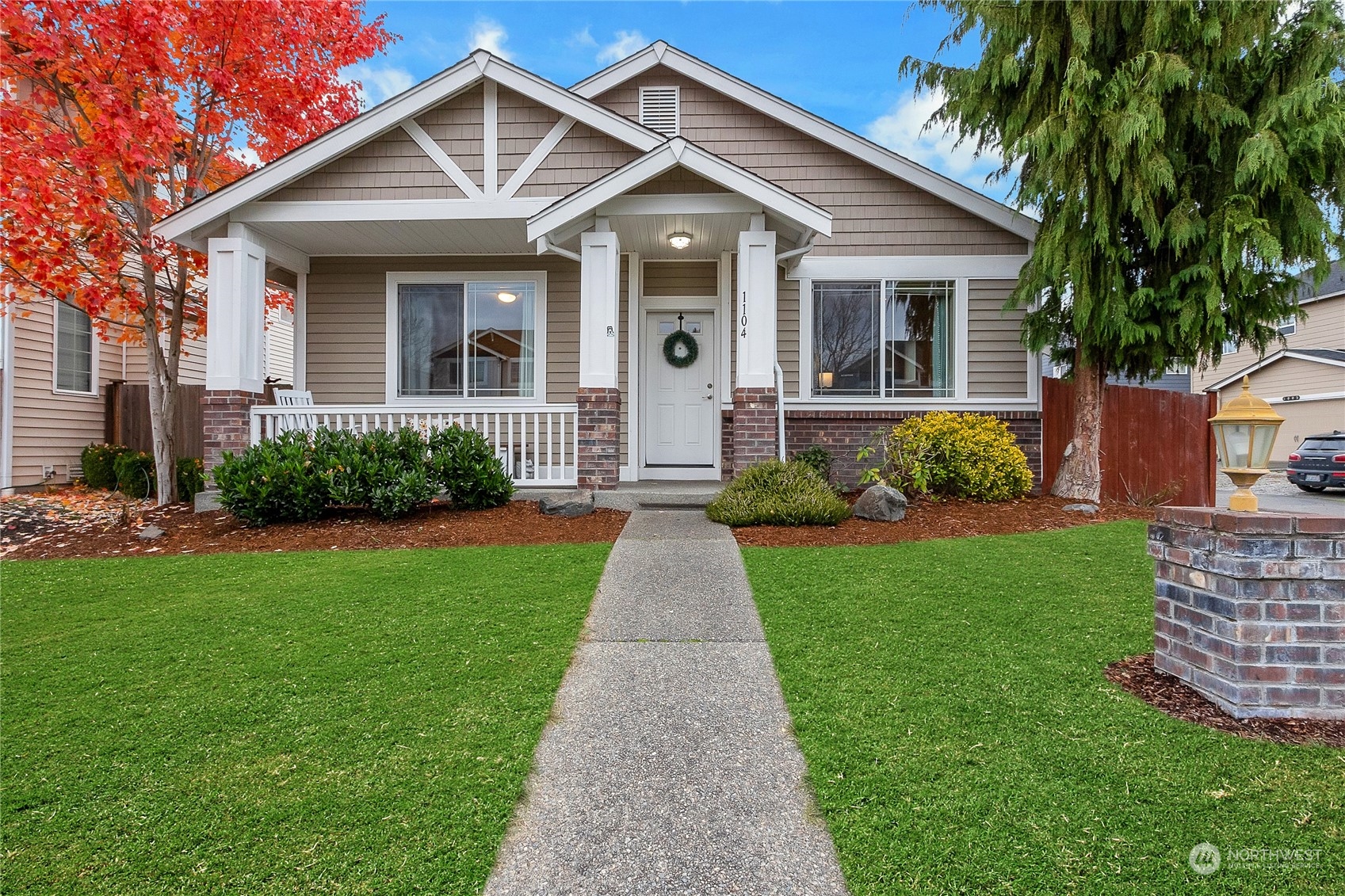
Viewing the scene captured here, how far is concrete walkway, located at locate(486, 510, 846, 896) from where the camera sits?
5.91ft

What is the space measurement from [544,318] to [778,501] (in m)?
4.40

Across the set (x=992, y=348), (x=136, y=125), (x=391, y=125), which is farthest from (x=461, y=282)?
(x=992, y=348)

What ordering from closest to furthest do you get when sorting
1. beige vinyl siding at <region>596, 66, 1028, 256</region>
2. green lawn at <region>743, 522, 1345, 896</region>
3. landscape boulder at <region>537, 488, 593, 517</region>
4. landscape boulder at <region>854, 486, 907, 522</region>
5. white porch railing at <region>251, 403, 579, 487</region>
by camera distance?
green lawn at <region>743, 522, 1345, 896</region>, landscape boulder at <region>854, 486, 907, 522</region>, landscape boulder at <region>537, 488, 593, 517</region>, white porch railing at <region>251, 403, 579, 487</region>, beige vinyl siding at <region>596, 66, 1028, 256</region>

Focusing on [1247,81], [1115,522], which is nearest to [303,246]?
[1115,522]

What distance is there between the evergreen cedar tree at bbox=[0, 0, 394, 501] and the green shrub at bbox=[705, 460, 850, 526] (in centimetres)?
731

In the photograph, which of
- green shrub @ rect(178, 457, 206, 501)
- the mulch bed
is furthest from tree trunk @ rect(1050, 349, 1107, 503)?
green shrub @ rect(178, 457, 206, 501)

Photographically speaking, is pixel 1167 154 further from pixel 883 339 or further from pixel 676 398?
pixel 676 398

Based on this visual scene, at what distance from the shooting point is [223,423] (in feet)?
23.7

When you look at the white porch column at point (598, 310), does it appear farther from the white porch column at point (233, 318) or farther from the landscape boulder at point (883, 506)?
the white porch column at point (233, 318)

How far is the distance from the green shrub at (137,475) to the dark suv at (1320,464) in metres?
21.4

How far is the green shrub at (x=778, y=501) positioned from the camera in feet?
19.6

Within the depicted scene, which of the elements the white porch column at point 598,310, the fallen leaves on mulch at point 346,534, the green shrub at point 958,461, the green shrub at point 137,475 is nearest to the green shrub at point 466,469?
the fallen leaves on mulch at point 346,534

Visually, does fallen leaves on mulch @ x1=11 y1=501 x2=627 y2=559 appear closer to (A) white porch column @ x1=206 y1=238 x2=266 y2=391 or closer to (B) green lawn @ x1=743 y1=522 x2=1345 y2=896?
(A) white porch column @ x1=206 y1=238 x2=266 y2=391

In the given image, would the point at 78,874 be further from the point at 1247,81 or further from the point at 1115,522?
→ the point at 1247,81
